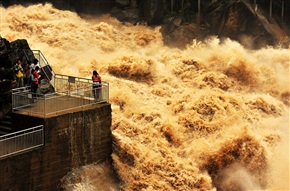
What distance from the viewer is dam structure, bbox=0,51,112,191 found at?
51.3 feet

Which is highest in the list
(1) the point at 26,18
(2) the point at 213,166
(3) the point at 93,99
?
(1) the point at 26,18

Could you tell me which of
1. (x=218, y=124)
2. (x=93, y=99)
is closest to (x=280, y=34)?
(x=218, y=124)

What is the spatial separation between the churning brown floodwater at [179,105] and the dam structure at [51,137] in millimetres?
606

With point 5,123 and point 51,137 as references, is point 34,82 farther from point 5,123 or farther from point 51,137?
point 51,137

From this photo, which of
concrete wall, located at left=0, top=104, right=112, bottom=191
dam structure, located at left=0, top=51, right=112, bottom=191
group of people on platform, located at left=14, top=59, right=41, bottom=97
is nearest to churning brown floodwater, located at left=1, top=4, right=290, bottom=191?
concrete wall, located at left=0, top=104, right=112, bottom=191

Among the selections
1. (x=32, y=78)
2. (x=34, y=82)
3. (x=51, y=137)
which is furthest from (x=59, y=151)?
(x=32, y=78)

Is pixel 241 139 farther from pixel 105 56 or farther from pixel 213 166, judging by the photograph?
pixel 105 56

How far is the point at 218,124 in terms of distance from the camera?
74.9ft

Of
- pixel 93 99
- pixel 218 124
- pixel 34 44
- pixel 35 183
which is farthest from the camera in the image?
pixel 34 44

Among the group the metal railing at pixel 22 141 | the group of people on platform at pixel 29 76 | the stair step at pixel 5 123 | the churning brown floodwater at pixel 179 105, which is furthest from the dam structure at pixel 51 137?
the stair step at pixel 5 123

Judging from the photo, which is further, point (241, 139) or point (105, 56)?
point (105, 56)

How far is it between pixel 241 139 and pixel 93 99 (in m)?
6.45

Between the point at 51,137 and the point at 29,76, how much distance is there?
3.13 meters

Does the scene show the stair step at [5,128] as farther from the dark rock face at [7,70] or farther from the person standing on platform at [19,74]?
the person standing on platform at [19,74]
